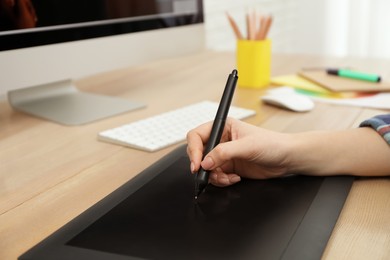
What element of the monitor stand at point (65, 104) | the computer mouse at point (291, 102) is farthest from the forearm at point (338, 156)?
the monitor stand at point (65, 104)

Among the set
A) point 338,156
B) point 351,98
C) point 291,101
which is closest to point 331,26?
point 351,98

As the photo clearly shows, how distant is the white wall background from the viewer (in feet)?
7.67

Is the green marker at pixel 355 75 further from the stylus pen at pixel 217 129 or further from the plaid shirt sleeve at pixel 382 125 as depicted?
the stylus pen at pixel 217 129

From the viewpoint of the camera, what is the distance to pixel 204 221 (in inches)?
17.0

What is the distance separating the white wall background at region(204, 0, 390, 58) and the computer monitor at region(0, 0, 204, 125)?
126 centimetres

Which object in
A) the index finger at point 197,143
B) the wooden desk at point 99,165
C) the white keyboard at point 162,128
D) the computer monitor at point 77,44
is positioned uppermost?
the computer monitor at point 77,44

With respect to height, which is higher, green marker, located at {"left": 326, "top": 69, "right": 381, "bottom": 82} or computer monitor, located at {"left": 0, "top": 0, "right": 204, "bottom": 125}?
computer monitor, located at {"left": 0, "top": 0, "right": 204, "bottom": 125}

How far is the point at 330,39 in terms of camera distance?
A: 248 centimetres

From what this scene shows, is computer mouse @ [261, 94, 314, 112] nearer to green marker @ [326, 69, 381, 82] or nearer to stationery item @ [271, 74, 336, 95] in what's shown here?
stationery item @ [271, 74, 336, 95]

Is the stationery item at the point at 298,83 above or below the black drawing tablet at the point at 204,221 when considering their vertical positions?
above

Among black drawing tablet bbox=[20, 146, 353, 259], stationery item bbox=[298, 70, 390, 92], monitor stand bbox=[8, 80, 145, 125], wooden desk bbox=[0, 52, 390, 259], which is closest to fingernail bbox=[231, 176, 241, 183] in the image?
black drawing tablet bbox=[20, 146, 353, 259]

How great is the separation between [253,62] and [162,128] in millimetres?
386

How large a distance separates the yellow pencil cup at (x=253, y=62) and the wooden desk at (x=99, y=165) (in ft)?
0.12

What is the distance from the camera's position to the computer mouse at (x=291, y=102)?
2.77 ft
